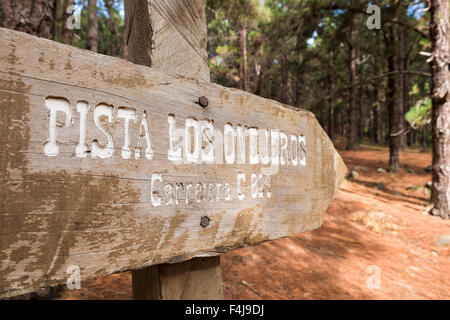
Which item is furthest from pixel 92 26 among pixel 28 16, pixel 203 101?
pixel 203 101

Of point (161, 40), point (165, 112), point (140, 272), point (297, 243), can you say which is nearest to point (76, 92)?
point (165, 112)

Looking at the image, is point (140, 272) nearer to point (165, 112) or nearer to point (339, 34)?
point (165, 112)

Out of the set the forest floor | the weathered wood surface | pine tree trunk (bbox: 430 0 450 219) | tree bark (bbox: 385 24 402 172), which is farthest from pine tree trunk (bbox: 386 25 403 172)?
the weathered wood surface

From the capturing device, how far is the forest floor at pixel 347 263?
7.84 feet

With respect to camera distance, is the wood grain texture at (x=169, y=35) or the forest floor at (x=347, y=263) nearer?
the wood grain texture at (x=169, y=35)

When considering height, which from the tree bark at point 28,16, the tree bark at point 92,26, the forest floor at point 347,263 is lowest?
the forest floor at point 347,263

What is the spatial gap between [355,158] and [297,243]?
30.6 feet

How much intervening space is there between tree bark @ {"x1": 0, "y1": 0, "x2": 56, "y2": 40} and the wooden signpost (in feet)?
5.31

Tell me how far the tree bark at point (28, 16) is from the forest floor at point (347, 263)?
6.69 feet

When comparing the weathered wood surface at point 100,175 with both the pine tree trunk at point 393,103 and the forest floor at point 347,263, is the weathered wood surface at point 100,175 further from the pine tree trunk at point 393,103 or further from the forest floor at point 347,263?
the pine tree trunk at point 393,103

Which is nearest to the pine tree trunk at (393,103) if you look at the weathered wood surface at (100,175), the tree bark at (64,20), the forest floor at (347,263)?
→ the forest floor at (347,263)

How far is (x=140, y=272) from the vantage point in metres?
0.92

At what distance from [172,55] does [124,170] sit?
436mm

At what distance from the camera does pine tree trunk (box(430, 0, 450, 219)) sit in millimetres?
5254
